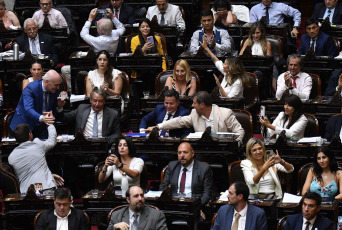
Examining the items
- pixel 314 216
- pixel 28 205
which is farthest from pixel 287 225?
pixel 28 205

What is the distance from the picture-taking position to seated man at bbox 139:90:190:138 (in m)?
9.04

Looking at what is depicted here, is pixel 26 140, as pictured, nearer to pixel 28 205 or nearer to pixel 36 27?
pixel 28 205

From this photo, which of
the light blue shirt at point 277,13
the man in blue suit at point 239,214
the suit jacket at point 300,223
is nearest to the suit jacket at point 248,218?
the man in blue suit at point 239,214

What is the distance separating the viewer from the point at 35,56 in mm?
10703

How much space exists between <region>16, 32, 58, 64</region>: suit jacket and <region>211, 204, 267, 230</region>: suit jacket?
4127 millimetres

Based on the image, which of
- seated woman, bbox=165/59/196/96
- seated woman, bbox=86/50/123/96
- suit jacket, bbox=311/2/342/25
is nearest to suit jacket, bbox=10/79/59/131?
seated woman, bbox=86/50/123/96

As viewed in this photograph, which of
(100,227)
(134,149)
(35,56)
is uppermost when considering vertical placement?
(35,56)

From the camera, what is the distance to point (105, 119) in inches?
359

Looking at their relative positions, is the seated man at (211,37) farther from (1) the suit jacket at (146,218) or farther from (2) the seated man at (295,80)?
(1) the suit jacket at (146,218)

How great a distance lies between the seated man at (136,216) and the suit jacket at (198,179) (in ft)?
2.10

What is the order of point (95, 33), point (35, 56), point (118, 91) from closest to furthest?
point (118, 91)
point (35, 56)
point (95, 33)

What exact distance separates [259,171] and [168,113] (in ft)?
5.07

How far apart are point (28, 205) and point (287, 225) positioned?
2202 mm

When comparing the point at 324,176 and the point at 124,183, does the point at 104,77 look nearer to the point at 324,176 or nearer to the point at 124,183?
the point at 124,183
